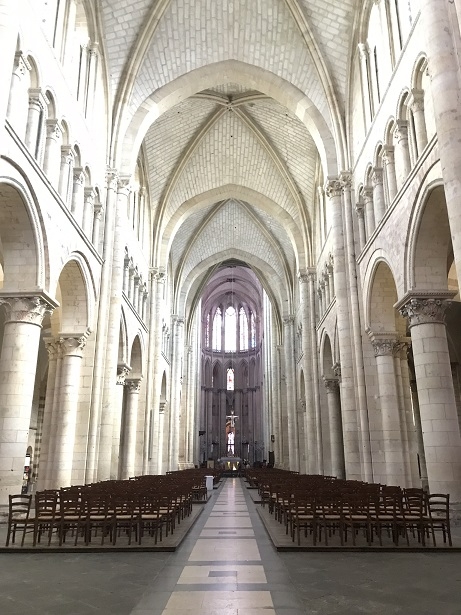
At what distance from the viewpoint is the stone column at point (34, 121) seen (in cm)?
1231

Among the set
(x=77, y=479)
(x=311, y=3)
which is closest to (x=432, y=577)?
(x=77, y=479)

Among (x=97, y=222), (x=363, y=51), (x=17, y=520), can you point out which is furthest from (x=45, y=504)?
(x=363, y=51)

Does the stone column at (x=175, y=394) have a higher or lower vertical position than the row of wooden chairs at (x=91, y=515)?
higher

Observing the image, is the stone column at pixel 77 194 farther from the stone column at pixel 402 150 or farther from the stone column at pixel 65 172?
the stone column at pixel 402 150

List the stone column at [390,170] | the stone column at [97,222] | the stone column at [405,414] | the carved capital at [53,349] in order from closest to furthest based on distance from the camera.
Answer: the stone column at [390,170]
the stone column at [405,414]
the carved capital at [53,349]
the stone column at [97,222]

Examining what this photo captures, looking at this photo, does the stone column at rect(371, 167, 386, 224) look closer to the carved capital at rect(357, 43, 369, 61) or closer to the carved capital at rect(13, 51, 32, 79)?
the carved capital at rect(357, 43, 369, 61)

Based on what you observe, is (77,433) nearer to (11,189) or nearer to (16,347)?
(16,347)

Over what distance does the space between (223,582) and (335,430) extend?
19.1 m

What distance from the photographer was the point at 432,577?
6.20 metres

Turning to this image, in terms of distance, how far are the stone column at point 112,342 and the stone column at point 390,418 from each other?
9.08m

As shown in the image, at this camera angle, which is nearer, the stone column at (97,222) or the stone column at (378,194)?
the stone column at (378,194)

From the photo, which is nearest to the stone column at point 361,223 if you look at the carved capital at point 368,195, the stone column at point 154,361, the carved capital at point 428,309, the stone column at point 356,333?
the stone column at point 356,333

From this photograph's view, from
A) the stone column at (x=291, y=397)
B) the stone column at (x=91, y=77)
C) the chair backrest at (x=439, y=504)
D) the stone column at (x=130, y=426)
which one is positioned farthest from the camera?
the stone column at (x=291, y=397)

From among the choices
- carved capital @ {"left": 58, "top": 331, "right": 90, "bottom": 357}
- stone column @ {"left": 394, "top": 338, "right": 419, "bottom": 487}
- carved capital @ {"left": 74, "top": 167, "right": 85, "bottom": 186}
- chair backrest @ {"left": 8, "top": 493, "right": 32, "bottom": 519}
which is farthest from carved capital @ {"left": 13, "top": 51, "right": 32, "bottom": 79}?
stone column @ {"left": 394, "top": 338, "right": 419, "bottom": 487}
